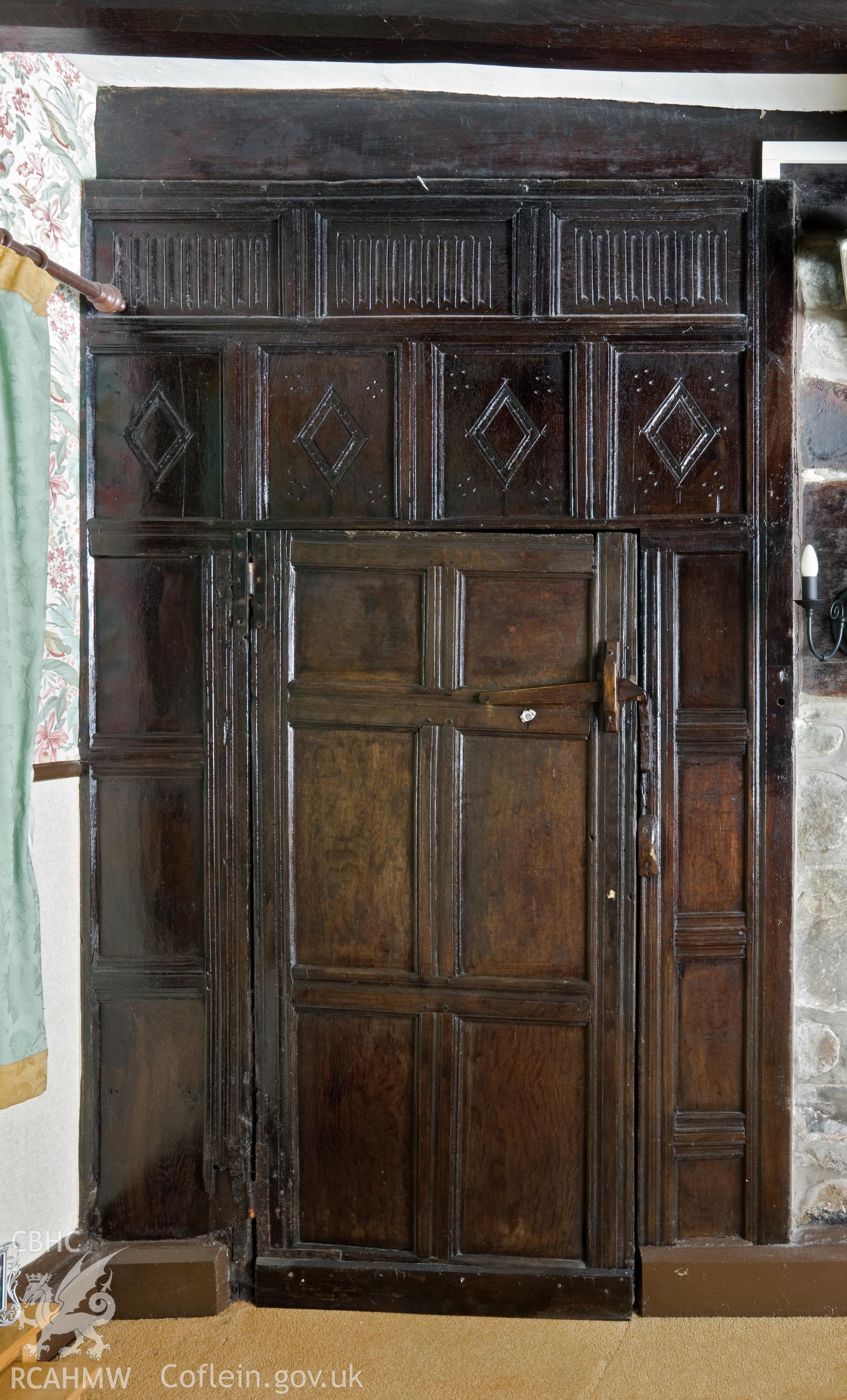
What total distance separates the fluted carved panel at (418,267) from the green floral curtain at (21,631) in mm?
704

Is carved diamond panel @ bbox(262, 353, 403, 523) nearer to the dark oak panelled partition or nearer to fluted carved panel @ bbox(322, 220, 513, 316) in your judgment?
the dark oak panelled partition

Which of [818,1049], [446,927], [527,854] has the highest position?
[527,854]

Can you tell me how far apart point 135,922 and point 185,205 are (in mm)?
1758

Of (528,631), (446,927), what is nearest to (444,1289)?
(446,927)

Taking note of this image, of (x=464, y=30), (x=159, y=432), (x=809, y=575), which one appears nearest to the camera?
(x=464, y=30)

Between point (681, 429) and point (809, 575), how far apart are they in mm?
466

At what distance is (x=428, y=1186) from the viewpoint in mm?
2342

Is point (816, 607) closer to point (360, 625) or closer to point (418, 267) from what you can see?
point (360, 625)

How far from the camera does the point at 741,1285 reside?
2.31 meters

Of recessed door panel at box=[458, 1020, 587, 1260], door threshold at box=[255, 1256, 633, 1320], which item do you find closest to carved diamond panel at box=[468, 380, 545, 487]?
recessed door panel at box=[458, 1020, 587, 1260]

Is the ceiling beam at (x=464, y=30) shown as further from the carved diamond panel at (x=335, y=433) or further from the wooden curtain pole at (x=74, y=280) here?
the carved diamond panel at (x=335, y=433)

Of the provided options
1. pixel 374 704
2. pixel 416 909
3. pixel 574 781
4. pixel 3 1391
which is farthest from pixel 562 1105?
pixel 3 1391

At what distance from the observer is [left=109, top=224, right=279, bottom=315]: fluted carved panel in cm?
237

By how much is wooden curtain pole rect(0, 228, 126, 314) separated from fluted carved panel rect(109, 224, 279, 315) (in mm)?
129
